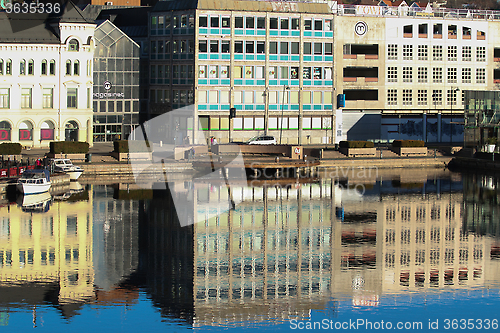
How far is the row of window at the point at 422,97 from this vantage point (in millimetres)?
119562

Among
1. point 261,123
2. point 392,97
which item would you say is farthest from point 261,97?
point 392,97

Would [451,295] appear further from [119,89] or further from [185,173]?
[119,89]

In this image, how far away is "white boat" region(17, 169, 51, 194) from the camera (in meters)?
68.5

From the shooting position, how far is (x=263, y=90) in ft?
368

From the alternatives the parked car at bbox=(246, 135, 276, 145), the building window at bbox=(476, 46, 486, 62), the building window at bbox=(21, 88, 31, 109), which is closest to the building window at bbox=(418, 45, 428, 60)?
the building window at bbox=(476, 46, 486, 62)

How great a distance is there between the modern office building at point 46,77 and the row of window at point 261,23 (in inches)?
668

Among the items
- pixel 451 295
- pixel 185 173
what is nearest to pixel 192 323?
pixel 451 295

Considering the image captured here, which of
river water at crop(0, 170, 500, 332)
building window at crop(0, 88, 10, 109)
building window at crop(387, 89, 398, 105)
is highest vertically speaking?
building window at crop(387, 89, 398, 105)

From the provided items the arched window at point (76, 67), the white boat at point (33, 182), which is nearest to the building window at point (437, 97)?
the arched window at point (76, 67)

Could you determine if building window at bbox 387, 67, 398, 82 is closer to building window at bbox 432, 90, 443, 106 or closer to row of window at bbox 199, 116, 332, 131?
building window at bbox 432, 90, 443, 106

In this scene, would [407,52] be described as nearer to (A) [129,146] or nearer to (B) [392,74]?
(B) [392,74]

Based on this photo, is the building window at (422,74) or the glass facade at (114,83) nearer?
the glass facade at (114,83)

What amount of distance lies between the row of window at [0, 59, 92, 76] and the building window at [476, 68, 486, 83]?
59285 mm

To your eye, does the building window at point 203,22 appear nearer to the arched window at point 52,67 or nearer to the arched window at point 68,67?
the arched window at point 68,67
